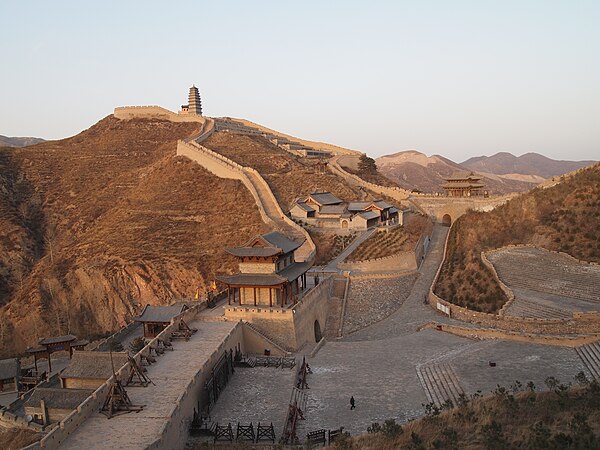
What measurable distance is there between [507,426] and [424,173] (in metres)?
140

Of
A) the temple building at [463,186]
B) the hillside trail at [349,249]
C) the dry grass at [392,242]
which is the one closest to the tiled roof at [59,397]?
the hillside trail at [349,249]

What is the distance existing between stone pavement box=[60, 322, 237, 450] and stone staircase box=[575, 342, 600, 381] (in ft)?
48.6

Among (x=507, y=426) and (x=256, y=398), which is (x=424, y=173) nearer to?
(x=256, y=398)

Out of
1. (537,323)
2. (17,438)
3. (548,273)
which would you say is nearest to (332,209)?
(548,273)

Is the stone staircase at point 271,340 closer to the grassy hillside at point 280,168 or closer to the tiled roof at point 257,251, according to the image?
the tiled roof at point 257,251

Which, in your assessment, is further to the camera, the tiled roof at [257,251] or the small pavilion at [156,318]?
the small pavilion at [156,318]

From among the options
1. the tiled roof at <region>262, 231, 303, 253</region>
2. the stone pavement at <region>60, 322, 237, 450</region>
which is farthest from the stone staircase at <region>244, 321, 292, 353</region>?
the tiled roof at <region>262, 231, 303, 253</region>

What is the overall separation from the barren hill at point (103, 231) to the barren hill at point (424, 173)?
3002 inches

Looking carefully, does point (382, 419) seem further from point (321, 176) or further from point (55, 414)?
point (321, 176)

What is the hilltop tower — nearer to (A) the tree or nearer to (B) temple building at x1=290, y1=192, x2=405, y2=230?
(A) the tree

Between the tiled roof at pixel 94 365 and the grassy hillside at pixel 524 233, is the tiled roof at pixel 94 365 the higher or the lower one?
the lower one

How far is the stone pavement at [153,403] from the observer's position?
45.4 feet

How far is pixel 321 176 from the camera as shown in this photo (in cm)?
6097

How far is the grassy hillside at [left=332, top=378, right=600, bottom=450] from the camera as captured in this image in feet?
39.5
